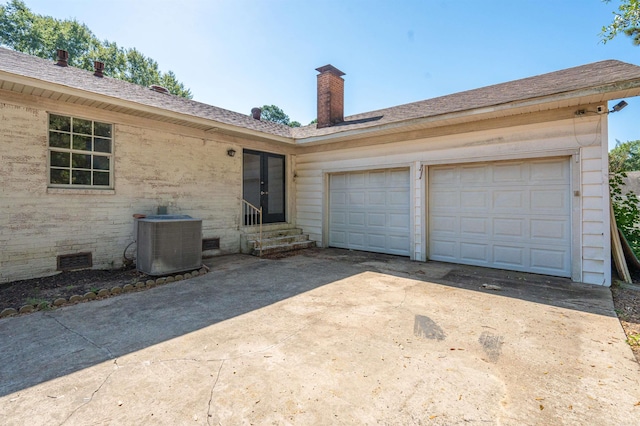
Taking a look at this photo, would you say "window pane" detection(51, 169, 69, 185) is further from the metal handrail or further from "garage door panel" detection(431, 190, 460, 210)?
"garage door panel" detection(431, 190, 460, 210)

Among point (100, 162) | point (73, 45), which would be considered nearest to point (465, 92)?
point (100, 162)

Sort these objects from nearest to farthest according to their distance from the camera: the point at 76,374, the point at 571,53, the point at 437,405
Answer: the point at 437,405 → the point at 76,374 → the point at 571,53

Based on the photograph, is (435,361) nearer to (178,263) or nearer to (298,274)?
(298,274)

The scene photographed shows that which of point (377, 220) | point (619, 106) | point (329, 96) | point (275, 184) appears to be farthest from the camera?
point (329, 96)

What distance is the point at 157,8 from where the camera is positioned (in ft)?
22.7

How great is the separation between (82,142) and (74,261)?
2.10m

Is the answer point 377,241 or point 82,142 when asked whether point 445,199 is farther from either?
point 82,142

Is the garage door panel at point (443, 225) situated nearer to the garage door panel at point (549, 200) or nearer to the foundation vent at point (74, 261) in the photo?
the garage door panel at point (549, 200)

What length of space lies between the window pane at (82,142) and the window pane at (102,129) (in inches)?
7.3

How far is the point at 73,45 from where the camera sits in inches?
937

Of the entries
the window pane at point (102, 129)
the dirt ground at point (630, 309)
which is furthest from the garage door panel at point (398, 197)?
the window pane at point (102, 129)

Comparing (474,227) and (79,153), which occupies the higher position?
(79,153)

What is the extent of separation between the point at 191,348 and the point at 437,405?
80.4 inches

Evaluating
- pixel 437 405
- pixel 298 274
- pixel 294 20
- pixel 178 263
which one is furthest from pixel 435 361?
pixel 294 20
